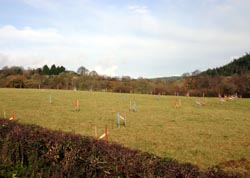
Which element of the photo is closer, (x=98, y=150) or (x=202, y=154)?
(x=98, y=150)

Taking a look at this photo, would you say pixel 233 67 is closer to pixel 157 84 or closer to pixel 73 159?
pixel 157 84

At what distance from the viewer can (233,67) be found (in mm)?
109062

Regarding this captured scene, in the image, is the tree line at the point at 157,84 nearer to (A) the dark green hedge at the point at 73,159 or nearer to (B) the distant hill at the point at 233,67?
(B) the distant hill at the point at 233,67

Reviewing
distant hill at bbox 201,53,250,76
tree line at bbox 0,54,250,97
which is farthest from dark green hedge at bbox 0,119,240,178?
distant hill at bbox 201,53,250,76

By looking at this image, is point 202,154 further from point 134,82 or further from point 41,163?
point 134,82

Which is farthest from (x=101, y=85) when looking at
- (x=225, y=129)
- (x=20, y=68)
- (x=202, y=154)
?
(x=202, y=154)

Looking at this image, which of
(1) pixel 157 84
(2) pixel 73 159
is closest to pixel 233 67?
(1) pixel 157 84

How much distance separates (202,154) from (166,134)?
4.17 meters

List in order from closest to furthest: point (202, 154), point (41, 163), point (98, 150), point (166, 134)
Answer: point (98, 150) < point (41, 163) < point (202, 154) < point (166, 134)

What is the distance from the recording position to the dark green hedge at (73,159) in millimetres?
4137

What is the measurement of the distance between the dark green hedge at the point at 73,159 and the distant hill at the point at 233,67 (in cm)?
10444

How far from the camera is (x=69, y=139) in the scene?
5812 millimetres

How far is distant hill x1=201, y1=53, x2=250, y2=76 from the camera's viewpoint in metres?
105

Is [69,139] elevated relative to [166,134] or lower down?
elevated
